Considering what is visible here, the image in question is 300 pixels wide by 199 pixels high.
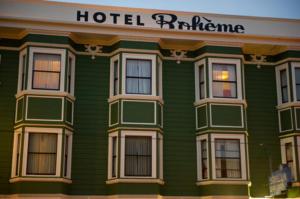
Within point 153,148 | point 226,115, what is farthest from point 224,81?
point 153,148

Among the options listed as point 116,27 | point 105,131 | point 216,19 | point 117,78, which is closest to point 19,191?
point 105,131

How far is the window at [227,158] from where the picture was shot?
23312mm

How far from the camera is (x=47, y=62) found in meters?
23.3

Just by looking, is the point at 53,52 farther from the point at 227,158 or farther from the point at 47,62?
the point at 227,158

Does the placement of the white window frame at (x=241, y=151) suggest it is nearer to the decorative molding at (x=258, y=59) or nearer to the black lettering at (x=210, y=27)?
the decorative molding at (x=258, y=59)

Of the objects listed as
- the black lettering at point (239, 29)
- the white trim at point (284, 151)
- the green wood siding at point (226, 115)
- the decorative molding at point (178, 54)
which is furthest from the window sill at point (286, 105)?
the decorative molding at point (178, 54)

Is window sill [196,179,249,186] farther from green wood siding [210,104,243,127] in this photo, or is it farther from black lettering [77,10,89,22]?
black lettering [77,10,89,22]

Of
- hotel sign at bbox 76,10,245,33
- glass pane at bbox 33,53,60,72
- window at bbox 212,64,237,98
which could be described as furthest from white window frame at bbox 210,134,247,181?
glass pane at bbox 33,53,60,72

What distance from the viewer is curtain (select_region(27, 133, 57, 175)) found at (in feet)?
72.2

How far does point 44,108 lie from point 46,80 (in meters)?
1.38

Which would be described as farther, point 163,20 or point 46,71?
point 163,20

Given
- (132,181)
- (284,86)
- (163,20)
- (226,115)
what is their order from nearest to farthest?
1. (132,181)
2. (226,115)
3. (163,20)
4. (284,86)

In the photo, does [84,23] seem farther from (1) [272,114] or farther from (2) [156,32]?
(1) [272,114]

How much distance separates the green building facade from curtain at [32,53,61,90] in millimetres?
44
